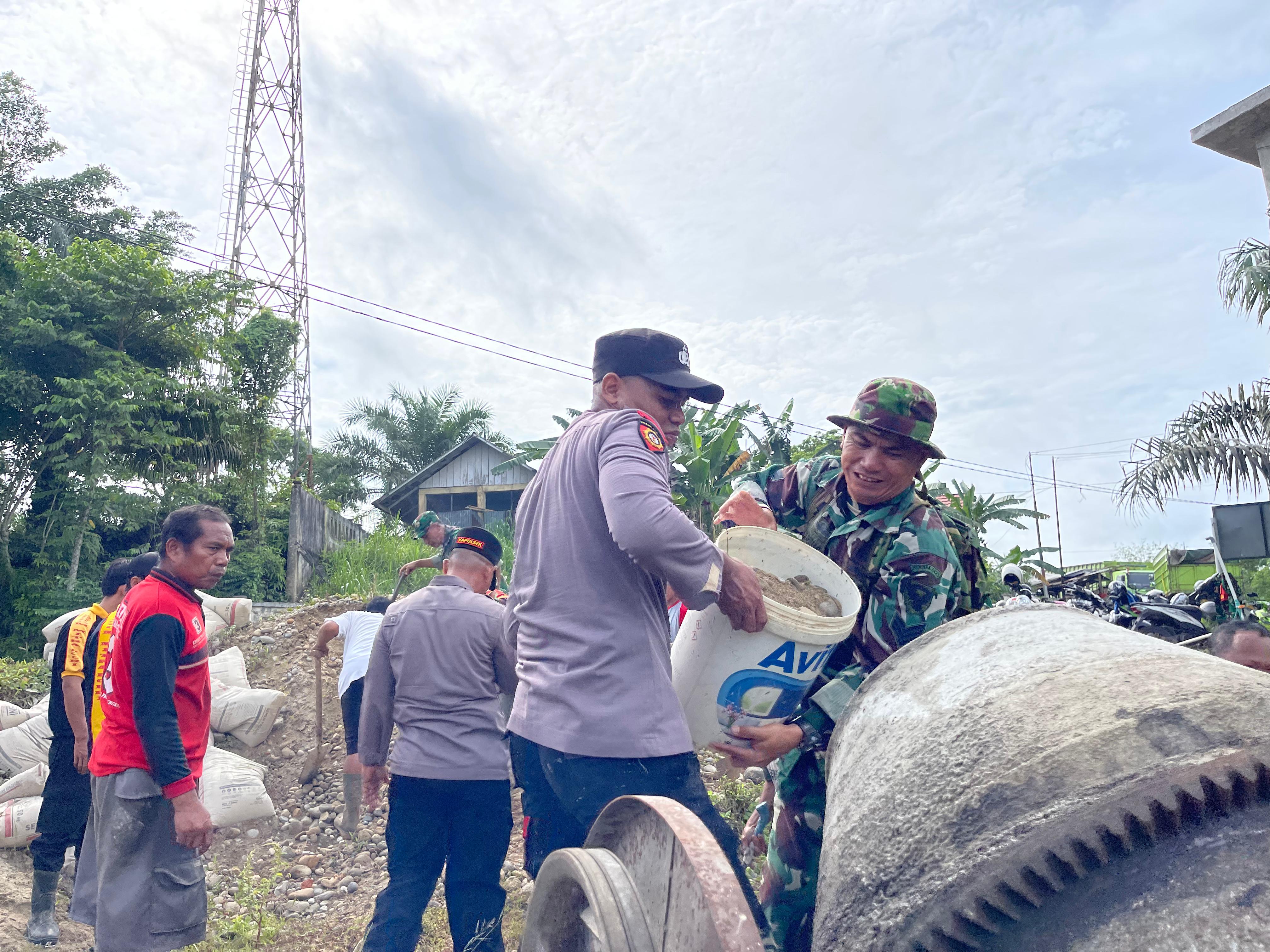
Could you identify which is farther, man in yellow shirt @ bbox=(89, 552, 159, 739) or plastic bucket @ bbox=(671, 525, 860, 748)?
man in yellow shirt @ bbox=(89, 552, 159, 739)

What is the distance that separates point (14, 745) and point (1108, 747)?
7.37 meters

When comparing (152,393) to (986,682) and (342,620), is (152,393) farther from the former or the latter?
(986,682)

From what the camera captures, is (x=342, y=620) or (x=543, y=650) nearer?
(x=543, y=650)

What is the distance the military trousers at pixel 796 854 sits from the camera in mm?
1970

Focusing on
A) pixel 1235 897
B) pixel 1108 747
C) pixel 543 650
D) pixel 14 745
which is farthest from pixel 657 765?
pixel 14 745

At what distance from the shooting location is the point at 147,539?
15953mm

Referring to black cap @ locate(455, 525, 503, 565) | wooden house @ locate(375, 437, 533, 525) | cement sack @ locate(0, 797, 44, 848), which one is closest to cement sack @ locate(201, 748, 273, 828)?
cement sack @ locate(0, 797, 44, 848)

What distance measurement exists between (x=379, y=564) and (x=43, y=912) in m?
10.1

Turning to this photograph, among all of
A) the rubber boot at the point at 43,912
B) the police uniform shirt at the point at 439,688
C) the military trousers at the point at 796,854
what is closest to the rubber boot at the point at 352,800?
the rubber boot at the point at 43,912

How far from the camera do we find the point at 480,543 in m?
3.75

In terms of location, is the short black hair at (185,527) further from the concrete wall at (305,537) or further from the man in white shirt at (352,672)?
the concrete wall at (305,537)

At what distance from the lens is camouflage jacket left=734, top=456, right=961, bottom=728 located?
2.00m

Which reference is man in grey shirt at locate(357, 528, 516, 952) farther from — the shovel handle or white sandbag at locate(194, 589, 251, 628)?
white sandbag at locate(194, 589, 251, 628)

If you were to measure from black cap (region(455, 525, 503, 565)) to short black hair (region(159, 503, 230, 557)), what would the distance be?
3.13ft
